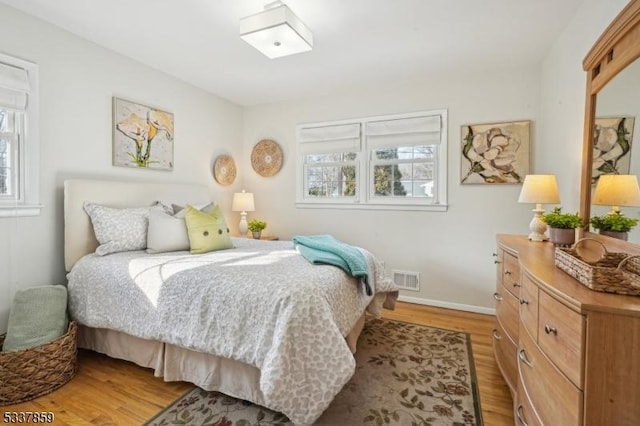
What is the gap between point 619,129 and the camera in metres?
1.44

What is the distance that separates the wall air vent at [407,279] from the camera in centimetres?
346

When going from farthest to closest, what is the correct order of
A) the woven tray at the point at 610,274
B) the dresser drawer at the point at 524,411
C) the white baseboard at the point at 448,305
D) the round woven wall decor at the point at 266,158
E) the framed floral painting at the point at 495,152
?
the round woven wall decor at the point at 266,158, the white baseboard at the point at 448,305, the framed floral painting at the point at 495,152, the dresser drawer at the point at 524,411, the woven tray at the point at 610,274

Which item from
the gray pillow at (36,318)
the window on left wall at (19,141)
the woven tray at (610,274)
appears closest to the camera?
the woven tray at (610,274)

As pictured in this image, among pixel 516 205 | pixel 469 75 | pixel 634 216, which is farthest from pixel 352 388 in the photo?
pixel 469 75

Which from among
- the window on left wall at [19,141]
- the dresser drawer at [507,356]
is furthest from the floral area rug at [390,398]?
the window on left wall at [19,141]

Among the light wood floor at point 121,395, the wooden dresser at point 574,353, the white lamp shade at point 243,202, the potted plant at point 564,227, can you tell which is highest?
the white lamp shade at point 243,202

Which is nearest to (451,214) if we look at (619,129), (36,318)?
(619,129)

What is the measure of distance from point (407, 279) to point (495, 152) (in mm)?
1619

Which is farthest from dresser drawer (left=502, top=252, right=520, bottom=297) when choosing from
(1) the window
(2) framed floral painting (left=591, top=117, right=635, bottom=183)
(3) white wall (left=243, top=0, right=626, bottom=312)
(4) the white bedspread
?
(1) the window

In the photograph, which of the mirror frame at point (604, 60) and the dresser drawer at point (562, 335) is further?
the mirror frame at point (604, 60)

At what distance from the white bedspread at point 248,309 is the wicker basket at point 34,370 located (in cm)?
24

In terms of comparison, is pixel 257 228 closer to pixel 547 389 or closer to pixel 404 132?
pixel 404 132

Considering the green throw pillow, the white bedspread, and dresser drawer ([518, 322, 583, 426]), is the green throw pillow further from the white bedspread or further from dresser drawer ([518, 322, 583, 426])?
dresser drawer ([518, 322, 583, 426])

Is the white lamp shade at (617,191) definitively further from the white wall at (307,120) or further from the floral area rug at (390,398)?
the floral area rug at (390,398)
